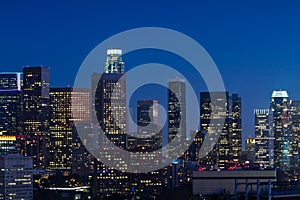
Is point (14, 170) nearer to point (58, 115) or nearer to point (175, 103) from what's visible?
point (175, 103)

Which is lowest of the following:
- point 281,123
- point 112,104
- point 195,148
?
point 195,148

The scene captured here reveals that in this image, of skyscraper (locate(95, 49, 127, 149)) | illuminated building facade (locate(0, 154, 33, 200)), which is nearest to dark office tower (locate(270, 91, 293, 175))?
skyscraper (locate(95, 49, 127, 149))

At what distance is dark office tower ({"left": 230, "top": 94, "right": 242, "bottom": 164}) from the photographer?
52.3 metres

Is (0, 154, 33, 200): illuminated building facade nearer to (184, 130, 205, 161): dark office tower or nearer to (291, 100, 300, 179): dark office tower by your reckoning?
(184, 130, 205, 161): dark office tower

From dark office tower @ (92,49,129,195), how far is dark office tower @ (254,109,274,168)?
872cm


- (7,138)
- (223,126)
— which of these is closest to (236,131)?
(223,126)

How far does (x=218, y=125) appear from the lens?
5544 centimetres

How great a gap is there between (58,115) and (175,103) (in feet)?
43.6

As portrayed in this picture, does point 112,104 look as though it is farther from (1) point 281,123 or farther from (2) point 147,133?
(1) point 281,123

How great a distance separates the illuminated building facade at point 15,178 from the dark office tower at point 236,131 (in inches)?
586

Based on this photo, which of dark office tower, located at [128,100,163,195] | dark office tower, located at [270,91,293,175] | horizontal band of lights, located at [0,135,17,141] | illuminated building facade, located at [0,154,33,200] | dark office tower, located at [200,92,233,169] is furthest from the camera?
dark office tower, located at [270,91,293,175]

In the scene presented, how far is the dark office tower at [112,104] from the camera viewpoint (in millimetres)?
48719

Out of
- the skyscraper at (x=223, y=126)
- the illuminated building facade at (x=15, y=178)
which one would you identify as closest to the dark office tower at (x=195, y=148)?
the skyscraper at (x=223, y=126)

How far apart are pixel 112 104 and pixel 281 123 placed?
42.0 feet
